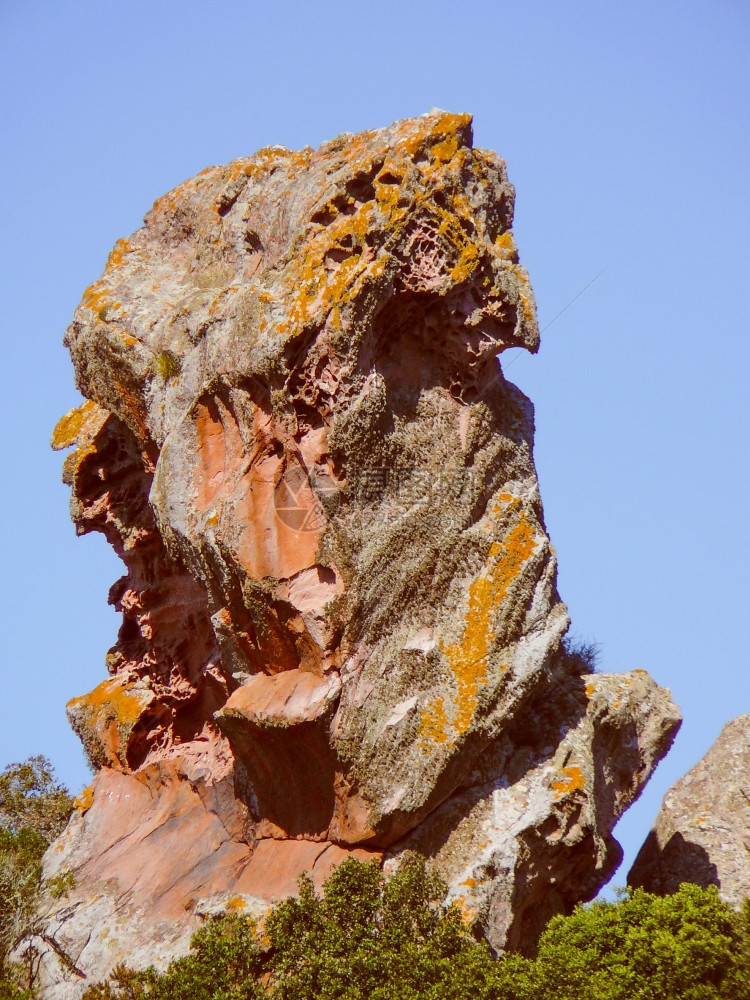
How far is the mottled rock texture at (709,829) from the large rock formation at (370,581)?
90.4 inches

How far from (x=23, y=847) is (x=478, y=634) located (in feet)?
29.2

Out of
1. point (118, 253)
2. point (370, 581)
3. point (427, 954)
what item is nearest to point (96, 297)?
point (118, 253)

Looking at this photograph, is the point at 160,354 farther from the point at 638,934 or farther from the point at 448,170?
the point at 638,934

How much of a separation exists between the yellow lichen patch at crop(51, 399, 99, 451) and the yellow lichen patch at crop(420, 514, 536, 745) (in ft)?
27.2

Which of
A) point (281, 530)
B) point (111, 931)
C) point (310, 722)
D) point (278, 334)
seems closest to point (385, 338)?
point (278, 334)

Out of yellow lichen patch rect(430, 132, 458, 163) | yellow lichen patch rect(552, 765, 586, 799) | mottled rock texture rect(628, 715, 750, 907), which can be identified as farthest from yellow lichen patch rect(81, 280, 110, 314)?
mottled rock texture rect(628, 715, 750, 907)

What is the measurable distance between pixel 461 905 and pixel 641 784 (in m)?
4.75

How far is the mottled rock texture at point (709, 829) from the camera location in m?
23.3

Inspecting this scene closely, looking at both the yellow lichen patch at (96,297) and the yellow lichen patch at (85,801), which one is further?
the yellow lichen patch at (85,801)

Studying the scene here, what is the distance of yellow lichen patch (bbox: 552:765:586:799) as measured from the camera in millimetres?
19703

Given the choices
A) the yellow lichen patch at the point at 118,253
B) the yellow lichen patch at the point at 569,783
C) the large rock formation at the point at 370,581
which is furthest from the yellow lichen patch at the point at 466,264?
the yellow lichen patch at the point at 118,253

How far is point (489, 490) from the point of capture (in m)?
20.7

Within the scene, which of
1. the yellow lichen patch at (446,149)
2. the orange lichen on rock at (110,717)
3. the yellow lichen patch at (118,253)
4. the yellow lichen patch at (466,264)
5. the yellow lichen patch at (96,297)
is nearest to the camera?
the yellow lichen patch at (466,264)

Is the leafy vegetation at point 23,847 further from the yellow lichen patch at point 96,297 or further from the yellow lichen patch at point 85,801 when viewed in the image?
the yellow lichen patch at point 96,297
